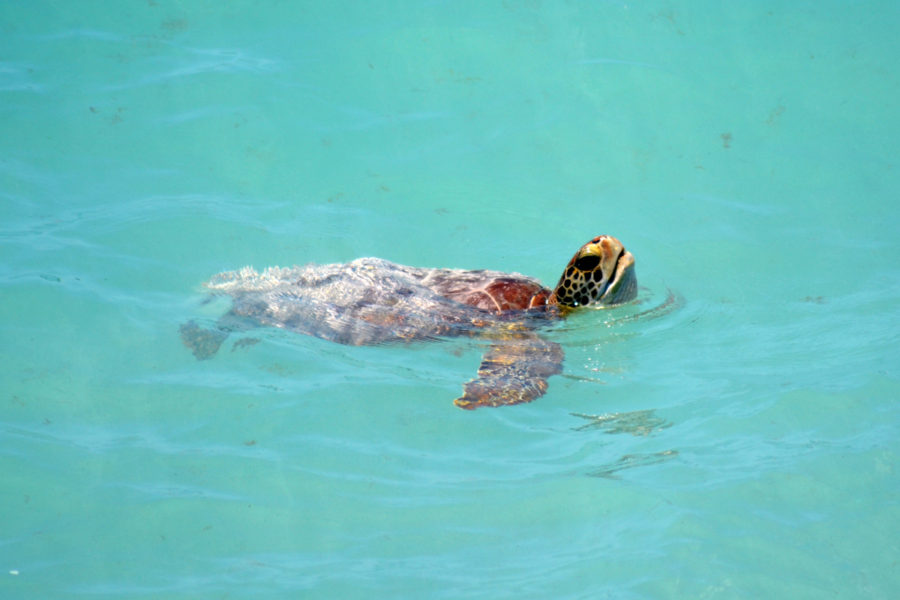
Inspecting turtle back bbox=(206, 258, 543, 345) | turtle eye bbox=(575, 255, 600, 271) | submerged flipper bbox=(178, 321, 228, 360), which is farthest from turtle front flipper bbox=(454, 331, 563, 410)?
submerged flipper bbox=(178, 321, 228, 360)

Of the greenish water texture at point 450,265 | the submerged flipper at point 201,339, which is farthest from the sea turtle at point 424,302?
the greenish water texture at point 450,265

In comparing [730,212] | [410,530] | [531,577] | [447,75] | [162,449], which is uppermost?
[447,75]

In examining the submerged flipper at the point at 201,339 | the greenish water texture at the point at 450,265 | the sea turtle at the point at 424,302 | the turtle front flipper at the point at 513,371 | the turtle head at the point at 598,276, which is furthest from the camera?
the turtle head at the point at 598,276

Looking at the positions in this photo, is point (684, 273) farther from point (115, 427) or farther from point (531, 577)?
point (115, 427)

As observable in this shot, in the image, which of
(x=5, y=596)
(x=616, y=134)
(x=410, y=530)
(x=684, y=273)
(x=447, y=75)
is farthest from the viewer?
(x=447, y=75)

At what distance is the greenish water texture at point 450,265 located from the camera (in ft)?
11.3

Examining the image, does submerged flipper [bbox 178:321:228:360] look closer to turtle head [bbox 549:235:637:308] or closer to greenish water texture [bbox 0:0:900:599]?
greenish water texture [bbox 0:0:900:599]

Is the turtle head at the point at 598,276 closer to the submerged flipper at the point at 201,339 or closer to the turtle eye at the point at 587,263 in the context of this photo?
the turtle eye at the point at 587,263

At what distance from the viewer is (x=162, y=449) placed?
13.1 ft

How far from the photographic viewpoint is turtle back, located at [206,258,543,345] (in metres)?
5.17

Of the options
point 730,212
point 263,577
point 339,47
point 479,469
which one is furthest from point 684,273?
point 339,47

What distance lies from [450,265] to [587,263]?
63.1 inches

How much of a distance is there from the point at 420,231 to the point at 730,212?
3.13m

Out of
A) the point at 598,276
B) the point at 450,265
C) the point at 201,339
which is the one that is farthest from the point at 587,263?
the point at 201,339
